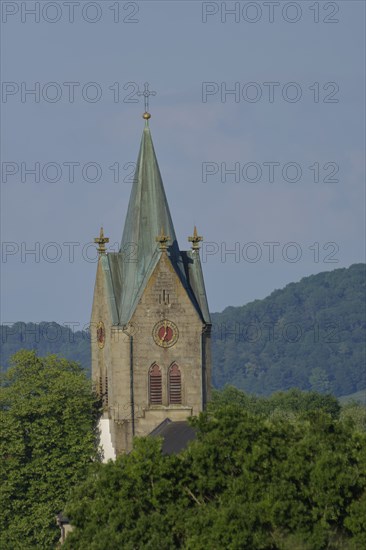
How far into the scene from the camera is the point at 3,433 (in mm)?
101625

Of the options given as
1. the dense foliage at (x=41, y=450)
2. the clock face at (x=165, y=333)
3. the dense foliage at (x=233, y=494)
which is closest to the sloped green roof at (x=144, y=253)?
the clock face at (x=165, y=333)

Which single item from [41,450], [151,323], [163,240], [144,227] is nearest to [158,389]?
[151,323]

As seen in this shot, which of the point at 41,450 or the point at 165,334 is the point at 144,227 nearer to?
the point at 165,334

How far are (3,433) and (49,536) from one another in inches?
219

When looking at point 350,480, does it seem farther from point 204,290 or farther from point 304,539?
point 204,290

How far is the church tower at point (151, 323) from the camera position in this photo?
100500 millimetres

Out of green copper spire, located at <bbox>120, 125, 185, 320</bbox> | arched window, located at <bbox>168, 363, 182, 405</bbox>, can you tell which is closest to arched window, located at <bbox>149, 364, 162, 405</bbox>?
arched window, located at <bbox>168, 363, 182, 405</bbox>

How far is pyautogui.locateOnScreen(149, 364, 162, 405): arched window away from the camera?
331 feet

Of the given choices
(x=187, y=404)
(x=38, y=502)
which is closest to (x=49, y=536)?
(x=38, y=502)

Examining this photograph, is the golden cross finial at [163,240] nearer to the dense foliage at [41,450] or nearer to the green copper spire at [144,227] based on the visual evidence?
the green copper spire at [144,227]

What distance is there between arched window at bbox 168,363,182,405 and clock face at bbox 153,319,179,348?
3.62 ft

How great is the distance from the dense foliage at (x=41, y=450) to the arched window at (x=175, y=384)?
447cm

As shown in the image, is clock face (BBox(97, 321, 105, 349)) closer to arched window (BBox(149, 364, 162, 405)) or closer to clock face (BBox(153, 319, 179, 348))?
clock face (BBox(153, 319, 179, 348))

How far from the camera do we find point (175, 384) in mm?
101125
